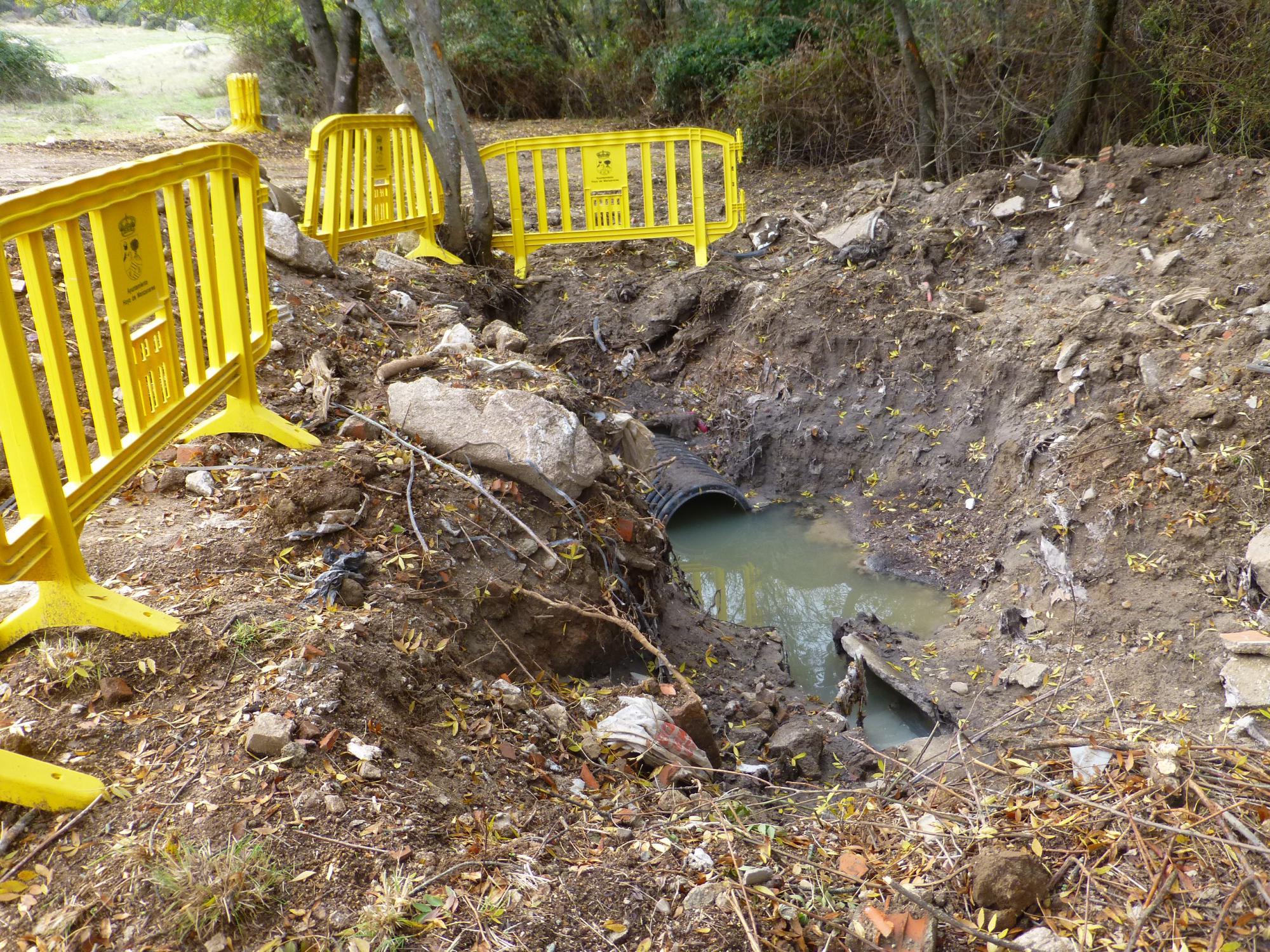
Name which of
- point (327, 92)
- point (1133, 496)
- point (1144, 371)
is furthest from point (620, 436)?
point (327, 92)

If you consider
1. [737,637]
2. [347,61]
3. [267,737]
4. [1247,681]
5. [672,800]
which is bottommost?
[737,637]

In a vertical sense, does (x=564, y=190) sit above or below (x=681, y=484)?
above

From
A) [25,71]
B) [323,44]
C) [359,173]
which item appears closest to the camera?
[359,173]

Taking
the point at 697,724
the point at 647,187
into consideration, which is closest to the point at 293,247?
the point at 647,187

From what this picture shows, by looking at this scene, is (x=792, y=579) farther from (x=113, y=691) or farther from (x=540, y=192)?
(x=540, y=192)

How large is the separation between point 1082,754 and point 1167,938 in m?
0.85

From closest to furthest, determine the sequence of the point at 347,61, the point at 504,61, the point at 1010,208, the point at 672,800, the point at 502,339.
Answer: the point at 672,800 → the point at 502,339 → the point at 1010,208 → the point at 347,61 → the point at 504,61

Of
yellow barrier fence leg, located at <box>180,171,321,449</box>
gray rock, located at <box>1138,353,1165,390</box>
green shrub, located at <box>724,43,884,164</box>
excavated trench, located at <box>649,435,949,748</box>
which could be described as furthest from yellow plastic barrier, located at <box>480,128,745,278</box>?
yellow barrier fence leg, located at <box>180,171,321,449</box>

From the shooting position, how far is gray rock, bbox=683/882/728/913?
7.41 ft

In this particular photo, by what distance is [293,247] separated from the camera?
594 centimetres

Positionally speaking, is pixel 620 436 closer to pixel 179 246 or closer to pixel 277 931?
pixel 179 246

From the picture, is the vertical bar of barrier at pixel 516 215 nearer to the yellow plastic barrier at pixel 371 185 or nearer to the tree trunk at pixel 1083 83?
A: the yellow plastic barrier at pixel 371 185

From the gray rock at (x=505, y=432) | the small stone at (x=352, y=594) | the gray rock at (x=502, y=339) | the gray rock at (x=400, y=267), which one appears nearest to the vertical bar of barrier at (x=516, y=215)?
the gray rock at (x=400, y=267)

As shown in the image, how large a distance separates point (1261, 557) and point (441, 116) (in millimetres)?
6883
